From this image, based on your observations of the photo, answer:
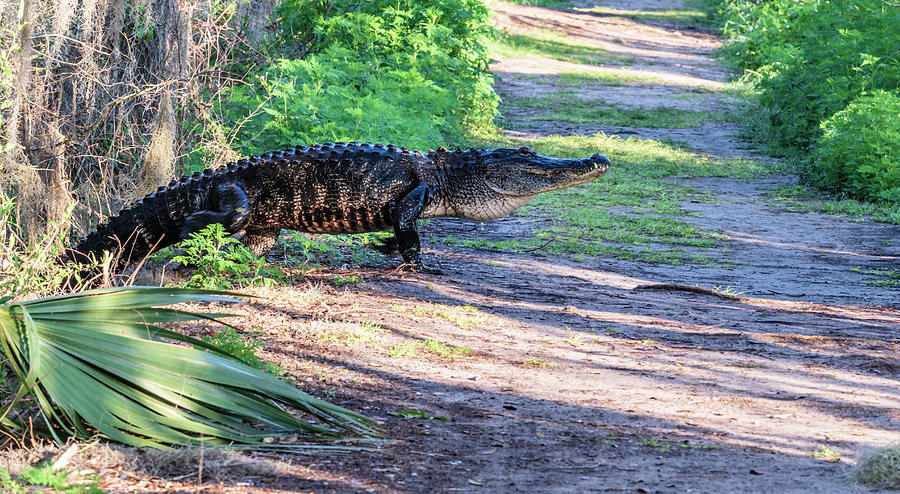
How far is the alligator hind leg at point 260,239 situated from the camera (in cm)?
766

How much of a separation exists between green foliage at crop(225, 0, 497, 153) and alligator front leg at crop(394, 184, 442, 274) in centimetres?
281

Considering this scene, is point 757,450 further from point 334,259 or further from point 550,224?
point 550,224

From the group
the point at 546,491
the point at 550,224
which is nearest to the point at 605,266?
the point at 550,224

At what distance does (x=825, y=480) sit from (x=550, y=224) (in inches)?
256

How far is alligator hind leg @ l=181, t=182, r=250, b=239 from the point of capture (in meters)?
7.24

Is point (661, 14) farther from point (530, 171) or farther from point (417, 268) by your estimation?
point (417, 268)

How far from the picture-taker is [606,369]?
551cm

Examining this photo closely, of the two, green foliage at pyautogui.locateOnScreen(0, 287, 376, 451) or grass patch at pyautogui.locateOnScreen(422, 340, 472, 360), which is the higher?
green foliage at pyautogui.locateOnScreen(0, 287, 376, 451)

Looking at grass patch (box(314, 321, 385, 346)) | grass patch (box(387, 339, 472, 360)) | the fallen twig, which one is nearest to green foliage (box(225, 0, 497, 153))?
the fallen twig

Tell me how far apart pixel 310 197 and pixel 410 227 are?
816mm

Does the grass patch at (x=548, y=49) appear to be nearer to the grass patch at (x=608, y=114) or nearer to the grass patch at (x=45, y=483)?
the grass patch at (x=608, y=114)

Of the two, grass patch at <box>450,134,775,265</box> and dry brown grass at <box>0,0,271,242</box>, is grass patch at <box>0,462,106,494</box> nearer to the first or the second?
dry brown grass at <box>0,0,271,242</box>

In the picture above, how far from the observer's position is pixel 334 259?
8031 mm

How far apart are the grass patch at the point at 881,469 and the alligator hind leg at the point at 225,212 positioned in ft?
15.8
